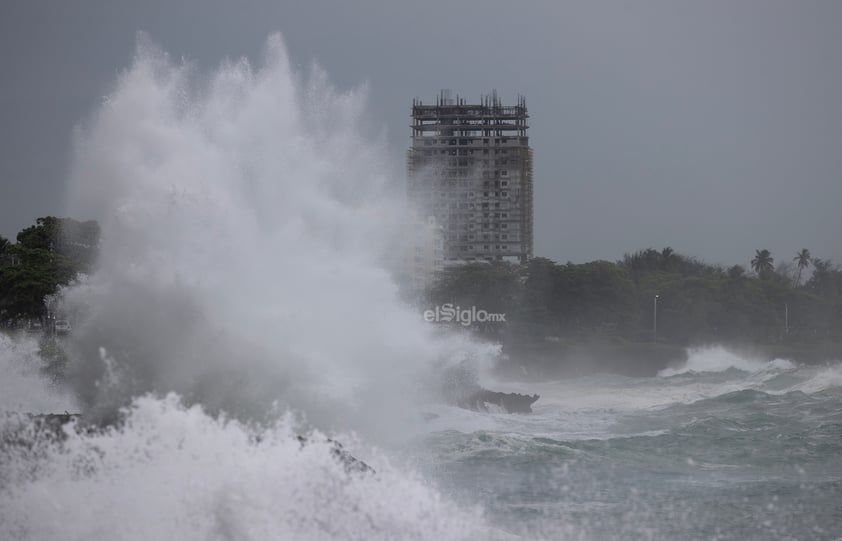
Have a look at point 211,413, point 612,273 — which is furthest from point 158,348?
point 612,273

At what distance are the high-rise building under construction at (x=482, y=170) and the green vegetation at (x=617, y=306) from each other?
31129mm

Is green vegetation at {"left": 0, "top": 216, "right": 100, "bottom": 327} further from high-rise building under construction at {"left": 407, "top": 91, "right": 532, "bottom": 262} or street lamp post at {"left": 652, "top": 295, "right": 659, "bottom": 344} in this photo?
high-rise building under construction at {"left": 407, "top": 91, "right": 532, "bottom": 262}

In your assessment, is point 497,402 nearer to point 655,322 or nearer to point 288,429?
point 288,429

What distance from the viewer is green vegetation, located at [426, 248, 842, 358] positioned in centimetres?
8125

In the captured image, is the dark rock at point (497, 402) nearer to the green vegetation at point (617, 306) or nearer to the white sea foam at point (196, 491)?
the white sea foam at point (196, 491)

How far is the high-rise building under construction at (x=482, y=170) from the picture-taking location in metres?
122

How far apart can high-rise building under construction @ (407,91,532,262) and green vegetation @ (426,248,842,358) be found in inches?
1226

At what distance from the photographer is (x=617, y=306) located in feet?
A: 274

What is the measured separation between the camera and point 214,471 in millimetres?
10469

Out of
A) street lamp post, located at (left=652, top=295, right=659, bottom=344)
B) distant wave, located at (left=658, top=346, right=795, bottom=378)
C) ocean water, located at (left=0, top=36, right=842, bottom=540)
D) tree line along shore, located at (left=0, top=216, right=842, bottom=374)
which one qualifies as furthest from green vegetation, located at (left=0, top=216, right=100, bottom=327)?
street lamp post, located at (left=652, top=295, right=659, bottom=344)

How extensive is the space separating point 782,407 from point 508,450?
13501 millimetres

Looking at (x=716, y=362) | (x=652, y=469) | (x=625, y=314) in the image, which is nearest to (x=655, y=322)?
(x=625, y=314)

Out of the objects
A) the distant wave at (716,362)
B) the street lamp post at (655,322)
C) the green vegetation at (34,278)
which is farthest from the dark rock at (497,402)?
the street lamp post at (655,322)

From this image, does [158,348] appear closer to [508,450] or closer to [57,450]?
[57,450]
